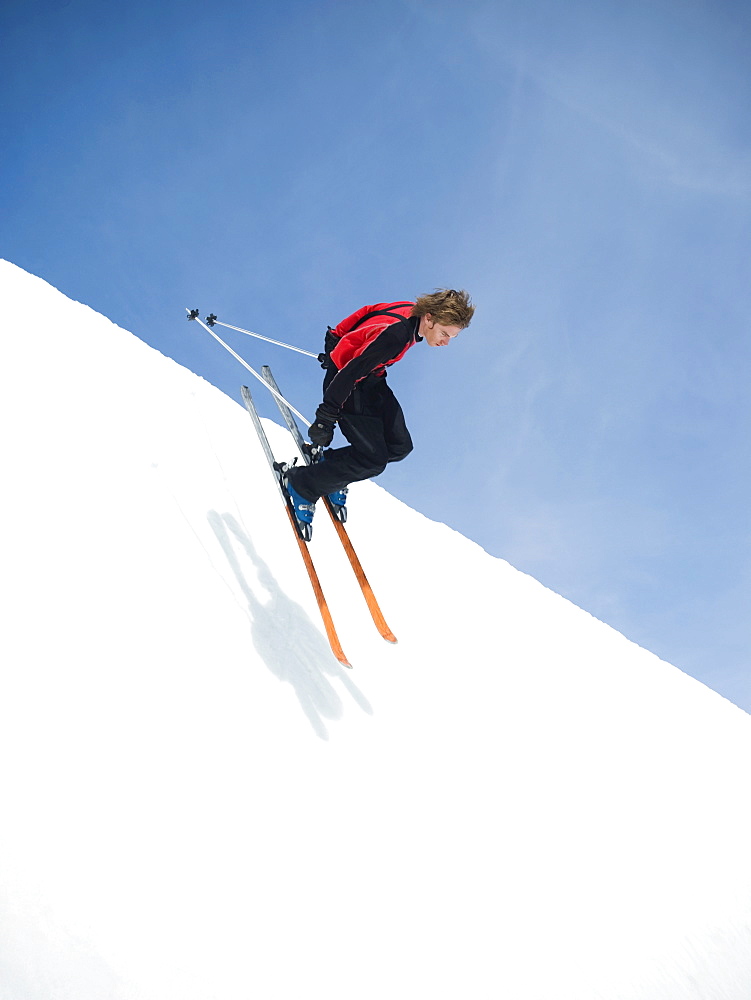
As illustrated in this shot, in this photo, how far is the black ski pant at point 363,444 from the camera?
3764 millimetres

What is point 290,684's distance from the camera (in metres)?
3.10

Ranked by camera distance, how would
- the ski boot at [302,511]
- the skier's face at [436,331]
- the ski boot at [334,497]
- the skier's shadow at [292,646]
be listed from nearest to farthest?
the skier's shadow at [292,646]
the skier's face at [436,331]
the ski boot at [302,511]
the ski boot at [334,497]

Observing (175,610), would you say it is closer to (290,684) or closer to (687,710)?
(290,684)

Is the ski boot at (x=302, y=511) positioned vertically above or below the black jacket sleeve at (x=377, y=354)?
below

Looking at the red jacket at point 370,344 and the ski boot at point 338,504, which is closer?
the red jacket at point 370,344

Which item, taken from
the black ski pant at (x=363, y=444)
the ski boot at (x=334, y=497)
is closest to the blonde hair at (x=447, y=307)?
the black ski pant at (x=363, y=444)

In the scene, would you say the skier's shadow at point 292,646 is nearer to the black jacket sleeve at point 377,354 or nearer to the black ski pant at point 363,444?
the black ski pant at point 363,444

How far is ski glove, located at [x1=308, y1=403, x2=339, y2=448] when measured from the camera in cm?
362

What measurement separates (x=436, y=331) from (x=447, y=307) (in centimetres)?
15

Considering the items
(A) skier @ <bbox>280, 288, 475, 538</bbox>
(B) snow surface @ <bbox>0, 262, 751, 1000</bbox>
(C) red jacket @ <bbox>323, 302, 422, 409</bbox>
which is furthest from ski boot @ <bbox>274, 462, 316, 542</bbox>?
(C) red jacket @ <bbox>323, 302, 422, 409</bbox>

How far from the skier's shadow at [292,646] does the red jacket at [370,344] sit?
1260mm

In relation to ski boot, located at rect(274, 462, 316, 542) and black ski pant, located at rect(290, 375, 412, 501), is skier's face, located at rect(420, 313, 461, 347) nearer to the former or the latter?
black ski pant, located at rect(290, 375, 412, 501)

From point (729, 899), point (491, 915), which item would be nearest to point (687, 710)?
point (729, 899)

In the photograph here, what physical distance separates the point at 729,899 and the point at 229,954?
297cm
